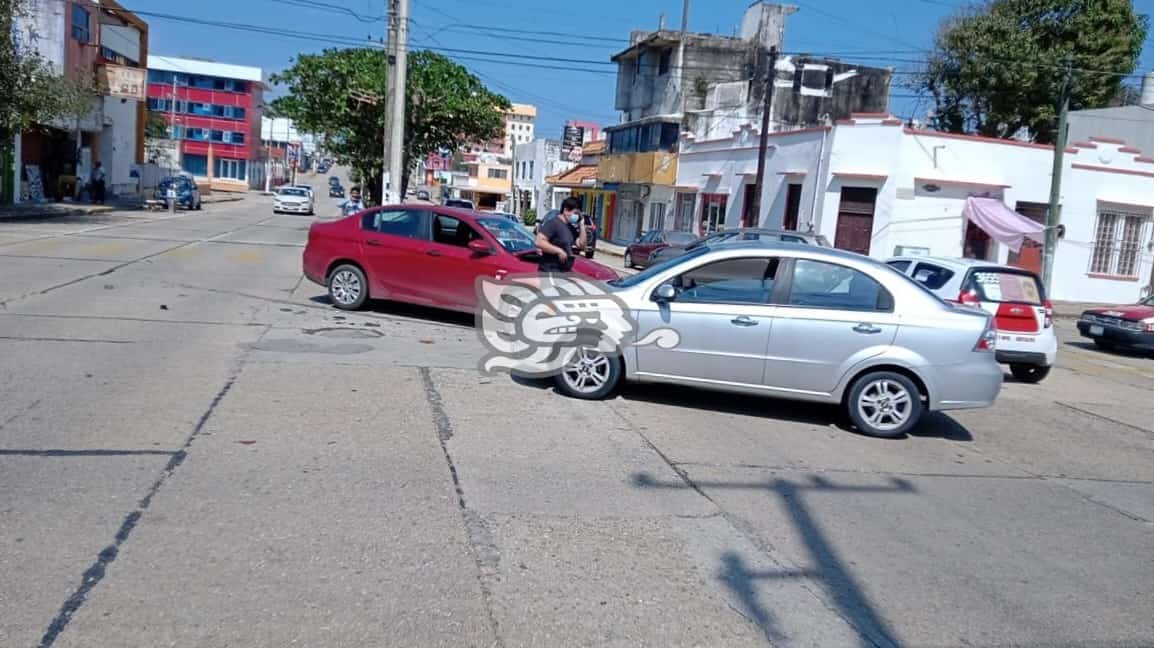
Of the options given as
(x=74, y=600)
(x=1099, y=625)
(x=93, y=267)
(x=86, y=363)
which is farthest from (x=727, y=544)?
(x=93, y=267)

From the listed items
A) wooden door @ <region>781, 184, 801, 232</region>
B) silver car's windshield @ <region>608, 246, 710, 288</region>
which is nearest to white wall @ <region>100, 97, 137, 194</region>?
wooden door @ <region>781, 184, 801, 232</region>

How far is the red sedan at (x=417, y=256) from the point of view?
40.1 feet

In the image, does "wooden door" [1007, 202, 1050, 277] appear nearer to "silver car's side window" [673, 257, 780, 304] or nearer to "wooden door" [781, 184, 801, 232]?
"wooden door" [781, 184, 801, 232]

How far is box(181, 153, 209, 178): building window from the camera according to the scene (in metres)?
89.9

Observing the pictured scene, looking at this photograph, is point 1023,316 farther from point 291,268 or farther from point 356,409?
point 291,268

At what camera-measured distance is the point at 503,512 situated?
556 centimetres

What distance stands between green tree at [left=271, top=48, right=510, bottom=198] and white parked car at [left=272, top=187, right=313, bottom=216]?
795cm

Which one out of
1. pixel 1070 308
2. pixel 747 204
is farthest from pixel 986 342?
pixel 747 204

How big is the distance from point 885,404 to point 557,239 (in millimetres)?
4784

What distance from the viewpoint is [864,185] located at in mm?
29188

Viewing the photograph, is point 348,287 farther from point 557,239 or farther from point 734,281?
point 734,281

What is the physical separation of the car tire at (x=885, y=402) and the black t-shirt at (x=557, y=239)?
438 centimetres

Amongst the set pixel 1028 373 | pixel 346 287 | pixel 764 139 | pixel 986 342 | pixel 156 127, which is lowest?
pixel 1028 373

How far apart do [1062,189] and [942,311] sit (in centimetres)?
2478
